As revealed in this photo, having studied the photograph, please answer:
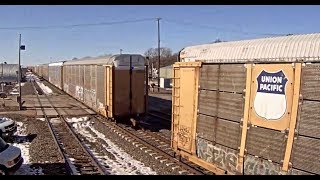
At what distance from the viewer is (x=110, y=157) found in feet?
41.6

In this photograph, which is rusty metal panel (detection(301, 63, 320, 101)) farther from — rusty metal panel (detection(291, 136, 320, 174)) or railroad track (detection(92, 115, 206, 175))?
railroad track (detection(92, 115, 206, 175))

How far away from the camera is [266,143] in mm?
7809

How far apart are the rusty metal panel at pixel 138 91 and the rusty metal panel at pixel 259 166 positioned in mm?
11657

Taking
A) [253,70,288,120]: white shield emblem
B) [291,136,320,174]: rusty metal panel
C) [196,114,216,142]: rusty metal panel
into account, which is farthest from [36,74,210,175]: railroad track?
[291,136,320,174]: rusty metal panel

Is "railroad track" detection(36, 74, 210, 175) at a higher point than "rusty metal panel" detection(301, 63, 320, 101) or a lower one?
lower

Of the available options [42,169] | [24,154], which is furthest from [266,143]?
[24,154]

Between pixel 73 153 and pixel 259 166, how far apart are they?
7.99 metres

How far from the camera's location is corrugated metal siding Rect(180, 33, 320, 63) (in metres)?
7.04

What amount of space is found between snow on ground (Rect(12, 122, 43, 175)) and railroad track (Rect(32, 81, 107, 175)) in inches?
42.8

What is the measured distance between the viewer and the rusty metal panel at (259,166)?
7.53 metres

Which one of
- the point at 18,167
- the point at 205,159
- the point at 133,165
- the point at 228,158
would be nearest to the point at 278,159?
the point at 228,158

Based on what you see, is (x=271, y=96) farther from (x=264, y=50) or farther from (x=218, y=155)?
(x=218, y=155)

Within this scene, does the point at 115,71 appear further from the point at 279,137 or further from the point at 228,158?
the point at 279,137
